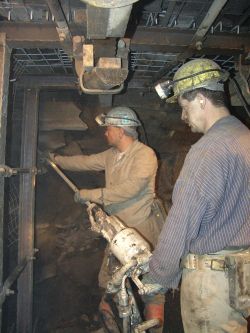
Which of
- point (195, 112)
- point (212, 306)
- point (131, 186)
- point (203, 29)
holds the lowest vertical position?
point (212, 306)

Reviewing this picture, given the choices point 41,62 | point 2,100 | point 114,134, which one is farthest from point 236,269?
point 41,62

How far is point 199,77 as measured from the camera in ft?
8.01

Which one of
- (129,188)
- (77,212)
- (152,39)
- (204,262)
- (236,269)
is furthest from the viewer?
(77,212)

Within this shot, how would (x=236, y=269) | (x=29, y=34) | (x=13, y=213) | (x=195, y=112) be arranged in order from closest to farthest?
(x=236, y=269) < (x=195, y=112) < (x=29, y=34) < (x=13, y=213)

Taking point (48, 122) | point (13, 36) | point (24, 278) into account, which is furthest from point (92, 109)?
point (24, 278)

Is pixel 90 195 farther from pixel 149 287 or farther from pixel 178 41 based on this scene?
pixel 178 41

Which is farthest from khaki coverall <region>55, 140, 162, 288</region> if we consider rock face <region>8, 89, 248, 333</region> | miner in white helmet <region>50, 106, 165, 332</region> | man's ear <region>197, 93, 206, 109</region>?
man's ear <region>197, 93, 206, 109</region>

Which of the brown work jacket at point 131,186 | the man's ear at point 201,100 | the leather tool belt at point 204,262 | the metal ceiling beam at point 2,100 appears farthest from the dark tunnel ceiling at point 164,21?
the leather tool belt at point 204,262

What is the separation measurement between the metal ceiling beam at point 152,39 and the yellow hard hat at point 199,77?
2.26 ft

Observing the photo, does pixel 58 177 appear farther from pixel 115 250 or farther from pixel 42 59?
pixel 115 250

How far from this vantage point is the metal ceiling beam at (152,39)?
290 centimetres

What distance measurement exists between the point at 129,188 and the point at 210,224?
193cm

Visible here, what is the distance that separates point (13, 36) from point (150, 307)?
12.0 ft

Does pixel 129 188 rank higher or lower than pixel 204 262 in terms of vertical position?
higher
